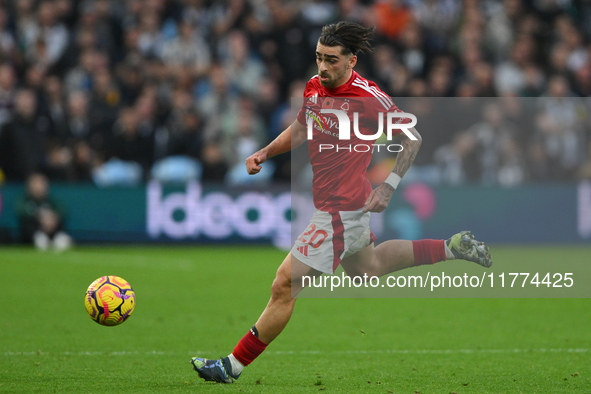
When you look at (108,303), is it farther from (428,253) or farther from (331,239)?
(428,253)

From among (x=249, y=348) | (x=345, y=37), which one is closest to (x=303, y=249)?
(x=249, y=348)

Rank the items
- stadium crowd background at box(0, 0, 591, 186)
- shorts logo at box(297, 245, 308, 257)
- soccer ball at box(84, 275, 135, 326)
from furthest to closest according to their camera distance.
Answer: stadium crowd background at box(0, 0, 591, 186)
soccer ball at box(84, 275, 135, 326)
shorts logo at box(297, 245, 308, 257)

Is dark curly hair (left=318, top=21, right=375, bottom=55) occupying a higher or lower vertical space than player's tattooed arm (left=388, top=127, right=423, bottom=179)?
higher

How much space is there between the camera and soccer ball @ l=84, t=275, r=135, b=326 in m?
6.84

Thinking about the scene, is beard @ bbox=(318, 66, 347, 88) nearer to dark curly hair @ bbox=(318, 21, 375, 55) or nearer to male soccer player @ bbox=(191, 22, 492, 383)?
male soccer player @ bbox=(191, 22, 492, 383)

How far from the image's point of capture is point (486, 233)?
16.5 m

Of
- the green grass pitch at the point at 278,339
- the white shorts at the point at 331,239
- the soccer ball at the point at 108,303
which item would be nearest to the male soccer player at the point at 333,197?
the white shorts at the point at 331,239

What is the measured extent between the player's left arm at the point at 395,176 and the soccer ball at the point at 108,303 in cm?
194

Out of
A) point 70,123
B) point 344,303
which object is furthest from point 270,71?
point 344,303

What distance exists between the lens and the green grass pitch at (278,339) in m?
6.61

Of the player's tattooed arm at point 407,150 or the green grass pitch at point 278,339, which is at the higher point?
the player's tattooed arm at point 407,150

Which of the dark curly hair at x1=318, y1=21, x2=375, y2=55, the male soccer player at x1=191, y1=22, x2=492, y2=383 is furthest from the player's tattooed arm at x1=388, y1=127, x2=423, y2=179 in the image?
the dark curly hair at x1=318, y1=21, x2=375, y2=55

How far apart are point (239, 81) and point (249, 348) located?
12.2 m

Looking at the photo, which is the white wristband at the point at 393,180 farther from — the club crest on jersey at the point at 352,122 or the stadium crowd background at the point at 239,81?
the stadium crowd background at the point at 239,81
